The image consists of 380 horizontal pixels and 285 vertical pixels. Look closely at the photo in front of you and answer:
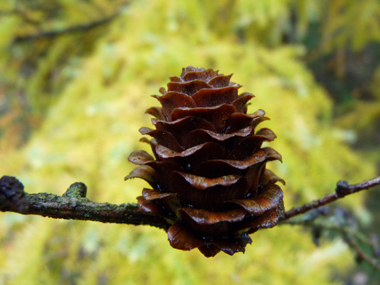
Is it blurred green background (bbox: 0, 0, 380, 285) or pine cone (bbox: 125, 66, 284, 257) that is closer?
pine cone (bbox: 125, 66, 284, 257)

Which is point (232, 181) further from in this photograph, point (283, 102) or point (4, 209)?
point (283, 102)

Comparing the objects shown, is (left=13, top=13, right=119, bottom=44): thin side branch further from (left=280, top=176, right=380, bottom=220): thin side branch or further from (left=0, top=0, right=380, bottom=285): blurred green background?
(left=280, top=176, right=380, bottom=220): thin side branch

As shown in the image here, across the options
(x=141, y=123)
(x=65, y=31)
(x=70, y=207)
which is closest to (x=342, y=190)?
(x=70, y=207)

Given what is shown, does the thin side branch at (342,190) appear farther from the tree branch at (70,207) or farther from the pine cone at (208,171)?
the tree branch at (70,207)

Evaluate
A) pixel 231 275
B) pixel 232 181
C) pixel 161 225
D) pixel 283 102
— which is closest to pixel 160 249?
pixel 231 275

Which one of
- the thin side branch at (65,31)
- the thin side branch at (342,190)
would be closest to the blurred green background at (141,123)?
the thin side branch at (65,31)

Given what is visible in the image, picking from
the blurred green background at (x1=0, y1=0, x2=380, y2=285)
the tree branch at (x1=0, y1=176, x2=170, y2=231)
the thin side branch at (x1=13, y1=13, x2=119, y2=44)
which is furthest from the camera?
the thin side branch at (x1=13, y1=13, x2=119, y2=44)

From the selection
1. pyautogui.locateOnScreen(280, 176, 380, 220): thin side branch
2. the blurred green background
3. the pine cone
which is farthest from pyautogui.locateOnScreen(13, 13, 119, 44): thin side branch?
pyautogui.locateOnScreen(280, 176, 380, 220): thin side branch
